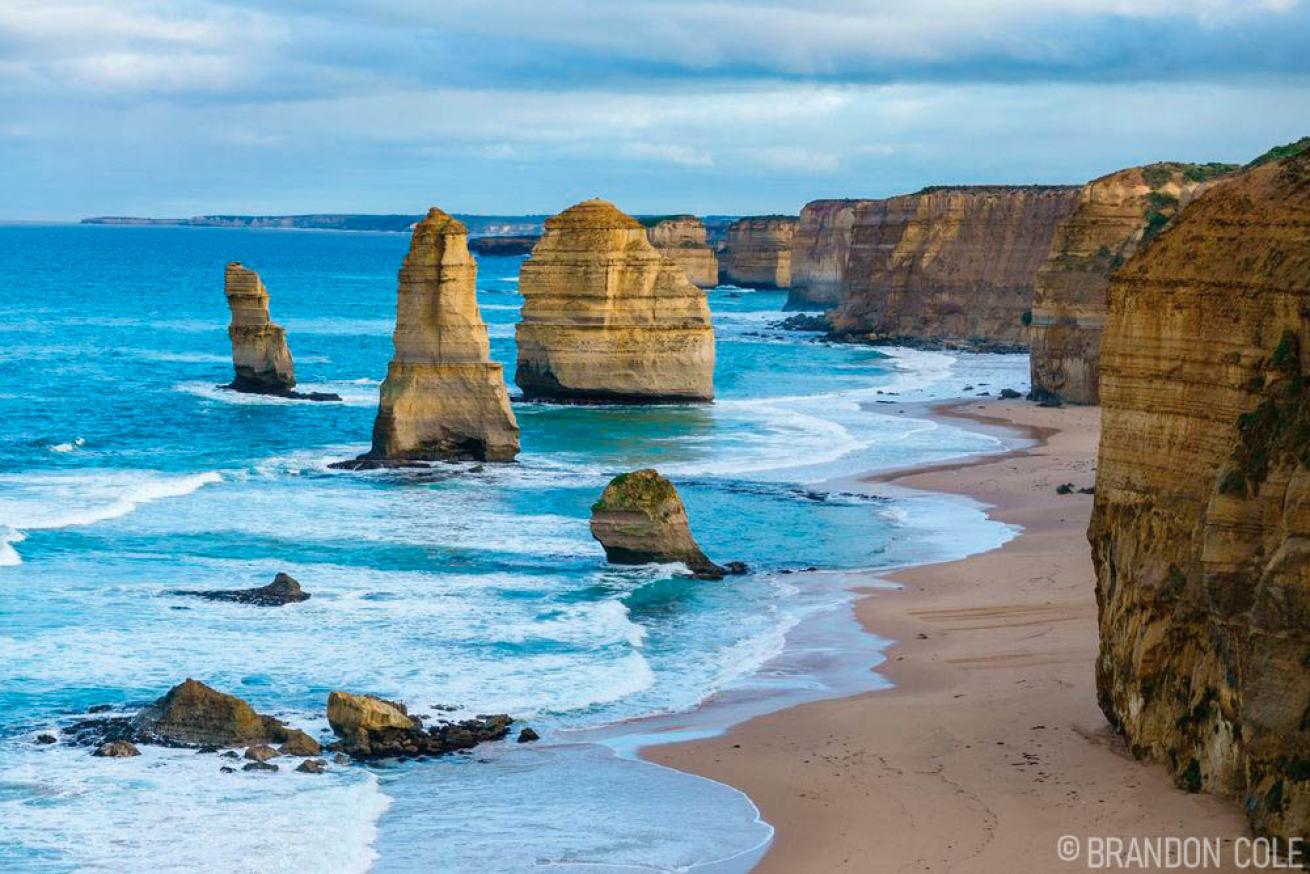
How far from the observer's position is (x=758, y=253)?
557ft

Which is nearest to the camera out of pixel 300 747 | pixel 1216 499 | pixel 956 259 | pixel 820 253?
pixel 1216 499

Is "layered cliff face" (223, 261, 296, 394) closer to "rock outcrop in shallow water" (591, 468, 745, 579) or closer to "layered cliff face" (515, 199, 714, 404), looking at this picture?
"layered cliff face" (515, 199, 714, 404)

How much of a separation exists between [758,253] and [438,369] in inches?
4966

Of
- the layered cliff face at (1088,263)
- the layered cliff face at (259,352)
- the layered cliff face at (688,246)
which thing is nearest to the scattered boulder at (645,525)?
the layered cliff face at (259,352)

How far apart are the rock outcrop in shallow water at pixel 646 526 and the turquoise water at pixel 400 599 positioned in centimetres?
47

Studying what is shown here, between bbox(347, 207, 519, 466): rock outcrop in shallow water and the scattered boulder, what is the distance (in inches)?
528

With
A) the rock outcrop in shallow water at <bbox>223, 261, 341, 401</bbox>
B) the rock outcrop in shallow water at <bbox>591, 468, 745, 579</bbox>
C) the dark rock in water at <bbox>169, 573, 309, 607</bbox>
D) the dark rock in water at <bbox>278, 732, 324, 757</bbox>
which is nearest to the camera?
the dark rock in water at <bbox>278, 732, 324, 757</bbox>

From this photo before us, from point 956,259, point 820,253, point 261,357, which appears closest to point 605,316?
point 261,357

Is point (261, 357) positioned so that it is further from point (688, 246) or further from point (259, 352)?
point (688, 246)

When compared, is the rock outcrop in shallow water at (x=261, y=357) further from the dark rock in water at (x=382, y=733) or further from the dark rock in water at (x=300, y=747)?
the dark rock in water at (x=300, y=747)

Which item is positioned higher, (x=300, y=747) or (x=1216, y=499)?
(x=1216, y=499)

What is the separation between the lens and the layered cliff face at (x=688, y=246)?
6014 inches

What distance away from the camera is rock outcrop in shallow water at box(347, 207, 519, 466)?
45719mm

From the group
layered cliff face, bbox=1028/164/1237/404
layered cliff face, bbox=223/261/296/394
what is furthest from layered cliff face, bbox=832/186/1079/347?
layered cliff face, bbox=223/261/296/394
